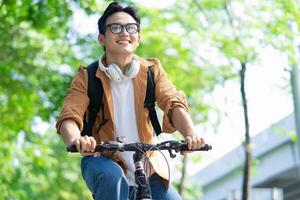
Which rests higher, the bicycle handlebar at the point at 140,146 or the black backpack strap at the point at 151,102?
the black backpack strap at the point at 151,102

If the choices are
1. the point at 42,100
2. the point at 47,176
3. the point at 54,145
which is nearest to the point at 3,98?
the point at 42,100

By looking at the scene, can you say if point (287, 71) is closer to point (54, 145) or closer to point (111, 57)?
point (111, 57)

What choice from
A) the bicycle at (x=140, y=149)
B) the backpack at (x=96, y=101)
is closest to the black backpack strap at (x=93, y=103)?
the backpack at (x=96, y=101)

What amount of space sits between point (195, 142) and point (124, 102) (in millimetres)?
686

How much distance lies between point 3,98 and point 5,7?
3435 millimetres

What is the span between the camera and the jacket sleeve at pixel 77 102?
16.3ft

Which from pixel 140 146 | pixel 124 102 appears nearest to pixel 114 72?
pixel 124 102

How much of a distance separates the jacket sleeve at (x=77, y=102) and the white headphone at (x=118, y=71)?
0.13 m

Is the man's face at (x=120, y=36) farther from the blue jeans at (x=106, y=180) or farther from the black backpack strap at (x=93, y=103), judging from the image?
the blue jeans at (x=106, y=180)

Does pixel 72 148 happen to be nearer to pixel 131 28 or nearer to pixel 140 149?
pixel 140 149

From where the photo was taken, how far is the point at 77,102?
5047mm

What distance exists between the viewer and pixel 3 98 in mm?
16500

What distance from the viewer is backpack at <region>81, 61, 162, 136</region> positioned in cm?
518

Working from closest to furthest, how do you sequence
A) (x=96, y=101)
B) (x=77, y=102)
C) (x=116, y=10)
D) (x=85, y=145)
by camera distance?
1. (x=85, y=145)
2. (x=77, y=102)
3. (x=96, y=101)
4. (x=116, y=10)
